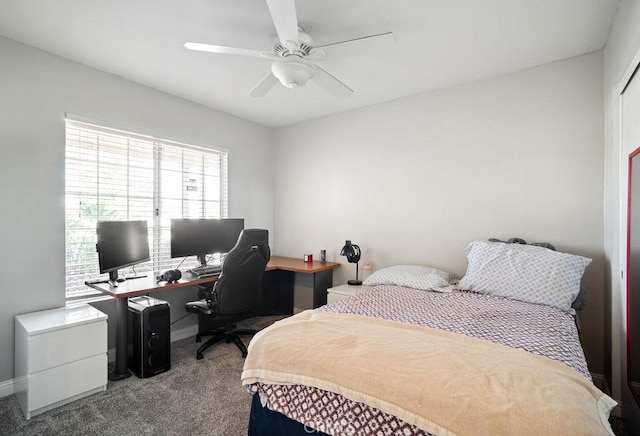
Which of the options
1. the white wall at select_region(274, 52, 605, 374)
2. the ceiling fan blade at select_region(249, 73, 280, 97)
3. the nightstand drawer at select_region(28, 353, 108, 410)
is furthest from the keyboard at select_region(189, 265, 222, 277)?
the ceiling fan blade at select_region(249, 73, 280, 97)

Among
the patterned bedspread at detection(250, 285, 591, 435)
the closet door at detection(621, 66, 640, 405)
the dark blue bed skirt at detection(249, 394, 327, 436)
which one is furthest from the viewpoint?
the closet door at detection(621, 66, 640, 405)

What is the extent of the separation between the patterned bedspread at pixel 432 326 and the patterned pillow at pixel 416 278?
0.14 m

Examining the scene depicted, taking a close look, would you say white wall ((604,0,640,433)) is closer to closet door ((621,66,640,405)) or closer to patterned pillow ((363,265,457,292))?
closet door ((621,66,640,405))

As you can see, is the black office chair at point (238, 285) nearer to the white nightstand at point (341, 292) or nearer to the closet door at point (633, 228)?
the white nightstand at point (341, 292)

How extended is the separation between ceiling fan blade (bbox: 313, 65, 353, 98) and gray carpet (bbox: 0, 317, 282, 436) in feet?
7.90

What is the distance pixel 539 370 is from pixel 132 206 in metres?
3.36

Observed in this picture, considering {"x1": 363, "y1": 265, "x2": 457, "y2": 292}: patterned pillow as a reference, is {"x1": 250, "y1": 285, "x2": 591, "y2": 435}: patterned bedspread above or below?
below

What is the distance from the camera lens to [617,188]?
1.99 meters

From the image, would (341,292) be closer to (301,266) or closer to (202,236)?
(301,266)

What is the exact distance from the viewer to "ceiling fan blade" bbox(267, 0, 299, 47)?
1.44 meters

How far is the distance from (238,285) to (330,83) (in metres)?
1.91

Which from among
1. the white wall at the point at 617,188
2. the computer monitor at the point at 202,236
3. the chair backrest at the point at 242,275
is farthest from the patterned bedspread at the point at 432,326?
the computer monitor at the point at 202,236

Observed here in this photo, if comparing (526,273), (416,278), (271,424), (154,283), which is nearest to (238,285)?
(154,283)

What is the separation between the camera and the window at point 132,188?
8.52 ft
